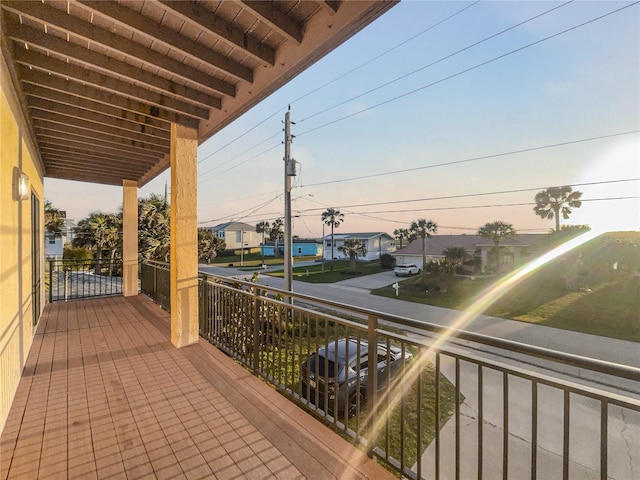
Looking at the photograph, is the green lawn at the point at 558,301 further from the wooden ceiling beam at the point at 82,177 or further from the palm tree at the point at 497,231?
the wooden ceiling beam at the point at 82,177

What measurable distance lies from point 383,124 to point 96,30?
13844mm

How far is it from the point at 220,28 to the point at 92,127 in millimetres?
2801

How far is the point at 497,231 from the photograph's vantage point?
2314 cm

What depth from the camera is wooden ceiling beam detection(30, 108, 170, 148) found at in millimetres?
3492

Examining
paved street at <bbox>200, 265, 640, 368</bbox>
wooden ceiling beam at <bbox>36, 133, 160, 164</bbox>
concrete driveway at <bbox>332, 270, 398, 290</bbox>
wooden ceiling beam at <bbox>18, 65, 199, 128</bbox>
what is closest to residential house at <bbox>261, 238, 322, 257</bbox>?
concrete driveway at <bbox>332, 270, 398, 290</bbox>

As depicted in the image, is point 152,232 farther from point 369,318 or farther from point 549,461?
point 549,461

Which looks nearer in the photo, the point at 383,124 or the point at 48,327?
the point at 48,327

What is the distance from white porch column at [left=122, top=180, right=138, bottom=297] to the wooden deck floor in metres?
3.47

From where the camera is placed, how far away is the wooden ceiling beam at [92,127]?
349 cm

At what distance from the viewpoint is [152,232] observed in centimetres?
1127

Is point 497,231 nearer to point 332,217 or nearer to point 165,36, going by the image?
point 332,217

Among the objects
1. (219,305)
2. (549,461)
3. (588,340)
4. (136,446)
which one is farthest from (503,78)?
(136,446)

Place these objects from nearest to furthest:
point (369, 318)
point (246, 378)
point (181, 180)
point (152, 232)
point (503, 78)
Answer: point (369, 318) < point (246, 378) < point (181, 180) < point (503, 78) < point (152, 232)

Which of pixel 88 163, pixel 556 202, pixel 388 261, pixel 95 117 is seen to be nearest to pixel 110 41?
pixel 95 117
